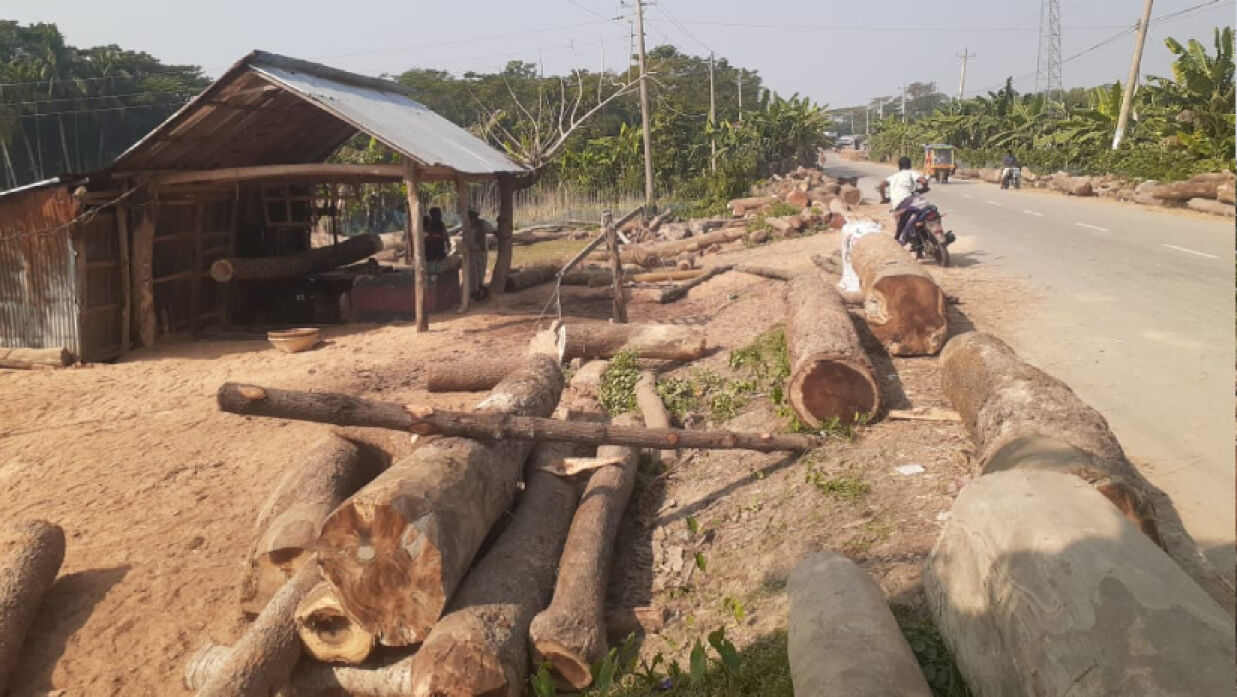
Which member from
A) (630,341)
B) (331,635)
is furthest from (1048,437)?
(630,341)

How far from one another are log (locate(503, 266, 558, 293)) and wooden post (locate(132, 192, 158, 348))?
6297 mm

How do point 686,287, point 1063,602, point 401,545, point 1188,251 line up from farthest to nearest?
point 686,287 < point 1188,251 < point 401,545 < point 1063,602

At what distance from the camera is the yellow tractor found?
1375 inches

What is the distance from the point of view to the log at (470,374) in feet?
29.6

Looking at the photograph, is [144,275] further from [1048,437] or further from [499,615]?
[1048,437]

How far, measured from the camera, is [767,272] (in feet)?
45.1

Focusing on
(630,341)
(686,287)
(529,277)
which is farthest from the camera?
(529,277)

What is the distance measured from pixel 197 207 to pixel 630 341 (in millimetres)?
8697

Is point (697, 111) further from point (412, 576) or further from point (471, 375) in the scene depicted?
point (412, 576)

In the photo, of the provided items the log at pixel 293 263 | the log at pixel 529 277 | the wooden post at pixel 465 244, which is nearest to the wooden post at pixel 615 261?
the wooden post at pixel 465 244

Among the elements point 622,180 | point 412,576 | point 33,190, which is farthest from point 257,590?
point 622,180

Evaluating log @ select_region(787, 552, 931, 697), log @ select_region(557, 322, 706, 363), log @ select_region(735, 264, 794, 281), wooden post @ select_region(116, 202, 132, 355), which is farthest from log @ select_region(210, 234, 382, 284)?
log @ select_region(787, 552, 931, 697)

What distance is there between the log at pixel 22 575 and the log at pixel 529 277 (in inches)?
433

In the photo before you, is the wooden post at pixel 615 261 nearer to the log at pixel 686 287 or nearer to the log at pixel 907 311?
the log at pixel 686 287
